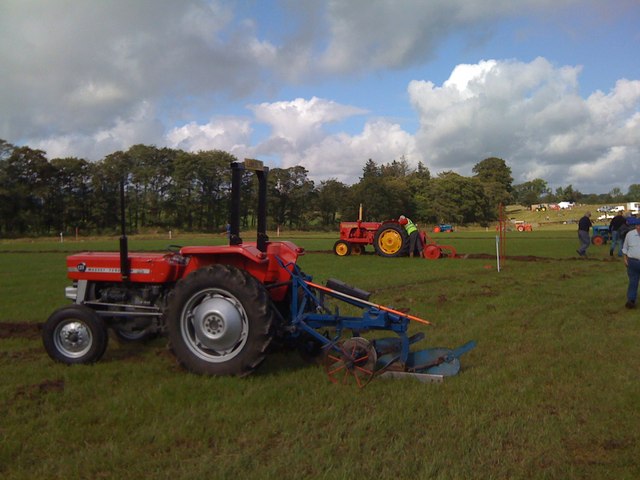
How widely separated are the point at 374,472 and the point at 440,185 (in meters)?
84.5

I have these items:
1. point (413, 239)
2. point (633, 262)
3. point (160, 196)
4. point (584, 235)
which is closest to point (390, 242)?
point (413, 239)

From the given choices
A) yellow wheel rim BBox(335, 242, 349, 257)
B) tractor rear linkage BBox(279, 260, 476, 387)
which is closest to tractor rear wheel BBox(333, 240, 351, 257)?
yellow wheel rim BBox(335, 242, 349, 257)

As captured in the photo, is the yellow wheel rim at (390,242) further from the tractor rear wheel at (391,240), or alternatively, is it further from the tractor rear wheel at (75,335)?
the tractor rear wheel at (75,335)

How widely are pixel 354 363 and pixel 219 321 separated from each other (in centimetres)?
129

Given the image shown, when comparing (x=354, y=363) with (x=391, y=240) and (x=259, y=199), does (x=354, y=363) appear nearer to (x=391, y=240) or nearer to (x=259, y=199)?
(x=259, y=199)

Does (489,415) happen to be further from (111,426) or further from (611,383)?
(111,426)

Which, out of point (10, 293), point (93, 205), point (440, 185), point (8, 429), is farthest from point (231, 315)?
point (440, 185)

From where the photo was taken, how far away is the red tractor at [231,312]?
4.92m

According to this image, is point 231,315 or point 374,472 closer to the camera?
point 374,472

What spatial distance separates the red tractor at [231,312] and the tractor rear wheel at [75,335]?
0.01m

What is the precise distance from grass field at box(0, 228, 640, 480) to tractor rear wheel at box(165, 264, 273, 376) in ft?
0.66

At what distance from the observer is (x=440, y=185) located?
3349 inches

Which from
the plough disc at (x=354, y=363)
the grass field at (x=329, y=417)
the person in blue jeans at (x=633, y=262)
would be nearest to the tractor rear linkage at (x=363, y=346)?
the plough disc at (x=354, y=363)

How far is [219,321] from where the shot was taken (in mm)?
4953
